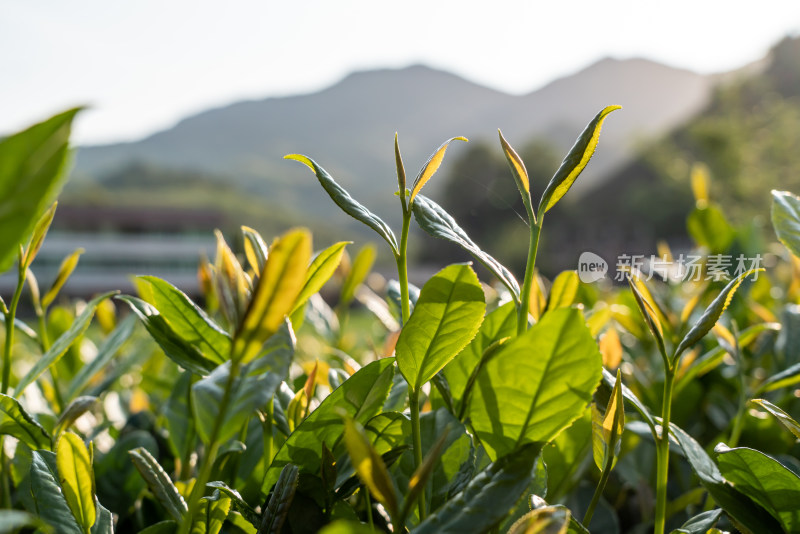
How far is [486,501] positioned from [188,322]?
245 millimetres

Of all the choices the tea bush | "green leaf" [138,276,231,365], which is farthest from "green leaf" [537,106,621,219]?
"green leaf" [138,276,231,365]

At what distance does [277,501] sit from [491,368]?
136mm

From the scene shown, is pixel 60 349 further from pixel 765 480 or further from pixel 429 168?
pixel 765 480

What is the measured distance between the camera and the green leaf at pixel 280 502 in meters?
0.32

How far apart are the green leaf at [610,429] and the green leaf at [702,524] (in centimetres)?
5

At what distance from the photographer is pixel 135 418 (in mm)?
654

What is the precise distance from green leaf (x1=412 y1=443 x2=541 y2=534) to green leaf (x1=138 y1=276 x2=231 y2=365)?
0.20 metres

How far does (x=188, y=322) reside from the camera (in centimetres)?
41

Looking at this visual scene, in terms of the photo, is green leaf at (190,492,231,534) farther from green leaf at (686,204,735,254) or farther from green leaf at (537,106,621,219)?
green leaf at (686,204,735,254)

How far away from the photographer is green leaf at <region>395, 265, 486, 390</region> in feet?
1.05

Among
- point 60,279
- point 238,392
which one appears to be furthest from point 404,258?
point 60,279

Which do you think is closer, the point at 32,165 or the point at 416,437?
the point at 32,165

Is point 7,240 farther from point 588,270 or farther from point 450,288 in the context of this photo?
point 588,270

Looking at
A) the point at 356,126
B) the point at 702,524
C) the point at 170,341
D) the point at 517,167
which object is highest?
the point at 517,167
